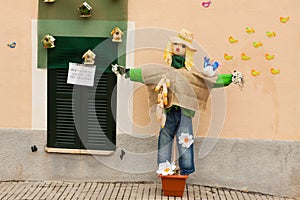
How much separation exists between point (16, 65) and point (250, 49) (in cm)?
303

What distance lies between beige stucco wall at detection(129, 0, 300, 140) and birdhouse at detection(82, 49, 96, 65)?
2.25 ft

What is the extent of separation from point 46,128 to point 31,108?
33cm

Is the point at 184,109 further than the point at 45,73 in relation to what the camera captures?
No

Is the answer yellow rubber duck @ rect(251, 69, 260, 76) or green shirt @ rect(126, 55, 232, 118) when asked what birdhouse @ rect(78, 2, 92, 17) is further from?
yellow rubber duck @ rect(251, 69, 260, 76)

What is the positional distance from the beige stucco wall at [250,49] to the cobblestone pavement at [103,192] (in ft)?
2.48

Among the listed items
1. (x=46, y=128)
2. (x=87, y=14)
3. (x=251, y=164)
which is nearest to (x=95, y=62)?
(x=87, y=14)

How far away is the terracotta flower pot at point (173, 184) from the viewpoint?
22.0 ft

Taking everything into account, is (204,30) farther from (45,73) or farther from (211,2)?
(45,73)

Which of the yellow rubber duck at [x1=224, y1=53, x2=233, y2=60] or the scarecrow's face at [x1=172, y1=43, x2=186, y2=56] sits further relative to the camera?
the yellow rubber duck at [x1=224, y1=53, x2=233, y2=60]

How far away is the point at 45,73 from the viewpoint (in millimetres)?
7324

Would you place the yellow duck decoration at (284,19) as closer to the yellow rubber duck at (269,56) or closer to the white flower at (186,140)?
the yellow rubber duck at (269,56)

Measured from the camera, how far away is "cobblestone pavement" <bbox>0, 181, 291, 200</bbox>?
6.87 meters

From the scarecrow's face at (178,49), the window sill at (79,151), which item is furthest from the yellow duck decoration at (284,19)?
the window sill at (79,151)

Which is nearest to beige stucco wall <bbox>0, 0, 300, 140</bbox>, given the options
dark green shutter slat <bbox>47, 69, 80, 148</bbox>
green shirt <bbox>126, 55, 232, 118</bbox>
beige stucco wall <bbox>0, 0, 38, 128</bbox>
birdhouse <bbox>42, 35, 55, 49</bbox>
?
beige stucco wall <bbox>0, 0, 38, 128</bbox>
